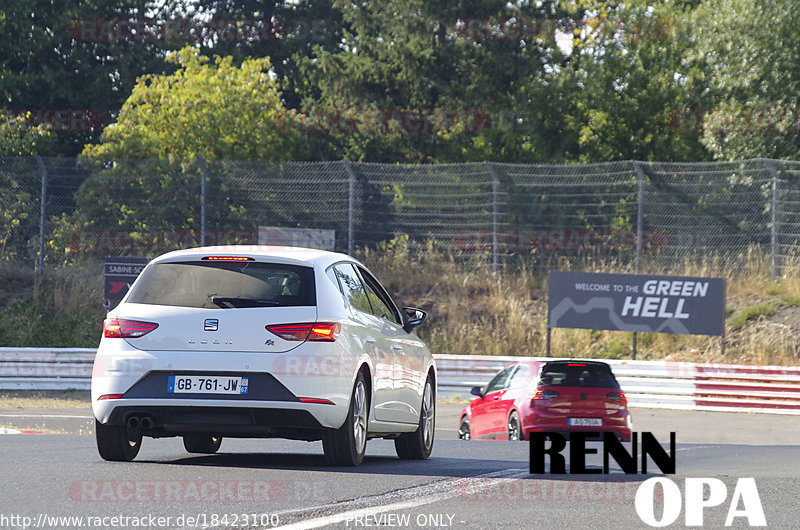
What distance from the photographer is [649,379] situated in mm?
24922

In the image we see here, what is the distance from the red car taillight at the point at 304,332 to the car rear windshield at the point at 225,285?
188 mm

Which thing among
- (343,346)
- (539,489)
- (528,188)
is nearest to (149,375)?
(343,346)

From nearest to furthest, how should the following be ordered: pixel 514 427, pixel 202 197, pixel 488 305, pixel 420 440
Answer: pixel 420 440 < pixel 514 427 < pixel 202 197 < pixel 488 305

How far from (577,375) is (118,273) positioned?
37.4ft

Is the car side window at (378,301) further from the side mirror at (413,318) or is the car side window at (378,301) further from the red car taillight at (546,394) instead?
the red car taillight at (546,394)

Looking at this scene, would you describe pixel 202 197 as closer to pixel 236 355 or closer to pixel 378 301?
pixel 378 301

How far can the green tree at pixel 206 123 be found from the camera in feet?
123

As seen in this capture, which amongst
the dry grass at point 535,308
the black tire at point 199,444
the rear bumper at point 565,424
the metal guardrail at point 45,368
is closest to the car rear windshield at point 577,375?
the rear bumper at point 565,424

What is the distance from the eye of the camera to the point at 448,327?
1173 inches

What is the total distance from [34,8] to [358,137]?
12.7 metres

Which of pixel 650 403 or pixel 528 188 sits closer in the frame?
pixel 650 403

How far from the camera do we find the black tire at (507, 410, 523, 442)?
60.0 ft

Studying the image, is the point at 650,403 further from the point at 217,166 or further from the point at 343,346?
the point at 343,346

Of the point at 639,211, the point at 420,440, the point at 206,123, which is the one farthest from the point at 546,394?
the point at 206,123
